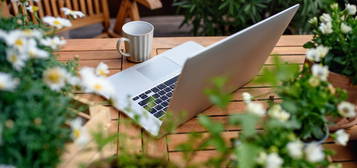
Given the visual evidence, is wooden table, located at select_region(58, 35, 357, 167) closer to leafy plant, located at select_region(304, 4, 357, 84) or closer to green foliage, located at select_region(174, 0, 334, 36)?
leafy plant, located at select_region(304, 4, 357, 84)

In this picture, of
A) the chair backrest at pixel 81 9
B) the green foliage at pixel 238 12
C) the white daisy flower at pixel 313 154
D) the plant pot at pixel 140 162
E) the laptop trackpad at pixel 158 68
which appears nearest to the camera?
the white daisy flower at pixel 313 154

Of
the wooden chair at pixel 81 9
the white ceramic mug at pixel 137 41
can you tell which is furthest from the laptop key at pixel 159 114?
the wooden chair at pixel 81 9

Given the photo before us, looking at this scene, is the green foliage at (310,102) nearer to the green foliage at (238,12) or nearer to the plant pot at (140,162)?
the plant pot at (140,162)

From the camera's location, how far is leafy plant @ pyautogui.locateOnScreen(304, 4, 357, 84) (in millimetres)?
940

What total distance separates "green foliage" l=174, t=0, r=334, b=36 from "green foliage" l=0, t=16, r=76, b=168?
1.51 m

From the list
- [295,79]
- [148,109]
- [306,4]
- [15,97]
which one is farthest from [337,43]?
[306,4]

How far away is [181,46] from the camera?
134cm

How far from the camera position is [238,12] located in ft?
7.02

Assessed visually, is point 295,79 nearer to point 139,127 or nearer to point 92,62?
point 139,127

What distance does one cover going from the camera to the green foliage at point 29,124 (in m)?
0.63

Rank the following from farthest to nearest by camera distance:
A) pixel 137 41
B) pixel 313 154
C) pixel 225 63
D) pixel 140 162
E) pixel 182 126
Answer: pixel 137 41 → pixel 182 126 → pixel 225 63 → pixel 140 162 → pixel 313 154

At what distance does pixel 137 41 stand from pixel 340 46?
60cm

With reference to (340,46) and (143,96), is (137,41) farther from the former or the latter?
(340,46)

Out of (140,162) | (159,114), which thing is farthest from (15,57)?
(159,114)
